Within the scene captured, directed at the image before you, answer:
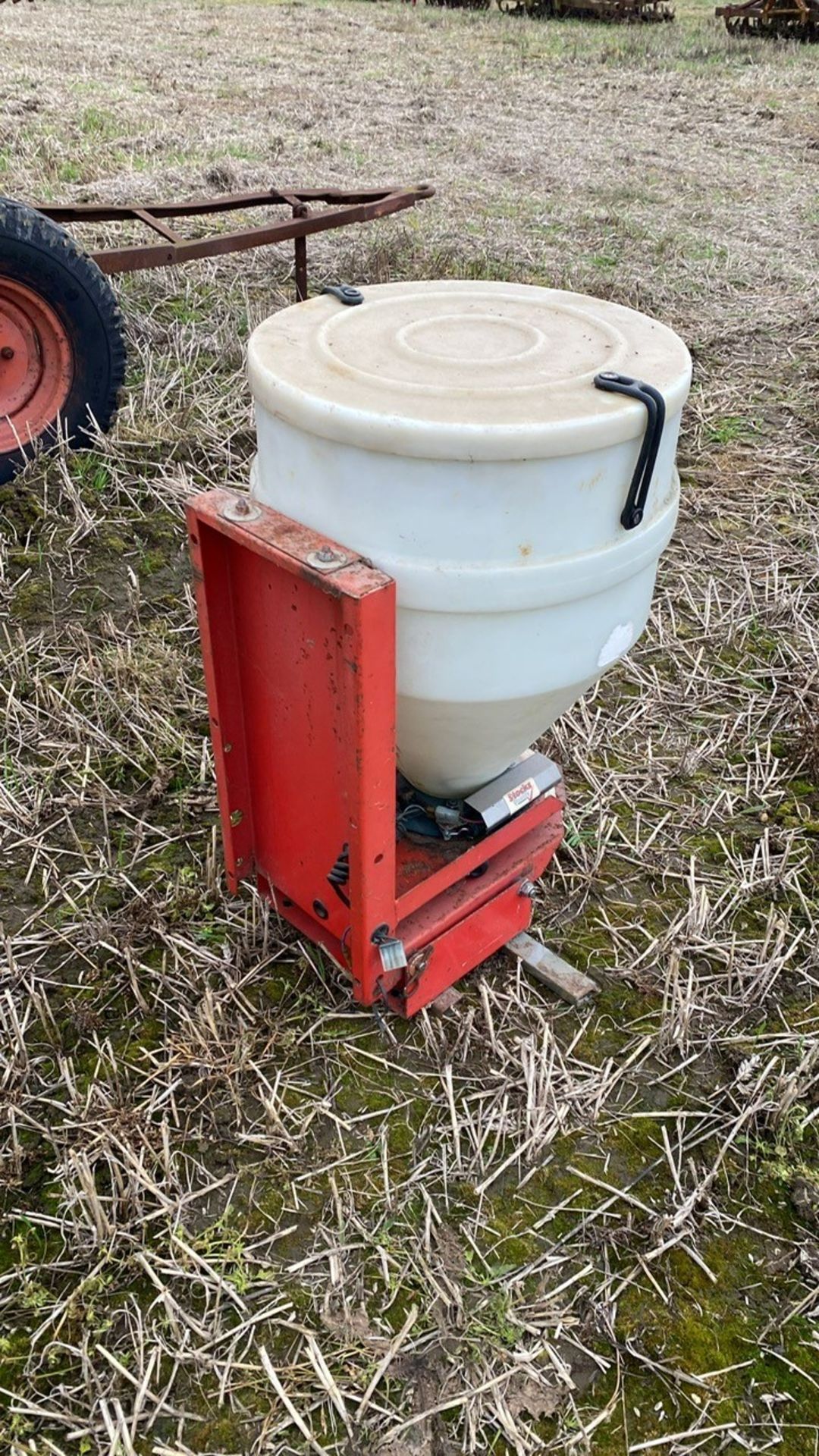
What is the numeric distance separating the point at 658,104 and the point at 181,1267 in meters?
15.0

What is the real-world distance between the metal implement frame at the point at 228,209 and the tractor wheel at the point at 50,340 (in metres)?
0.35

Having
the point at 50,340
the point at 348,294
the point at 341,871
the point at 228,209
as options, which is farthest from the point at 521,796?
the point at 228,209

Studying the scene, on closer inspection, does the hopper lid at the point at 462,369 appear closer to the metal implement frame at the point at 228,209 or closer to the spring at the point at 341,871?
the spring at the point at 341,871

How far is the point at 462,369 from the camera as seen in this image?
1.76 m

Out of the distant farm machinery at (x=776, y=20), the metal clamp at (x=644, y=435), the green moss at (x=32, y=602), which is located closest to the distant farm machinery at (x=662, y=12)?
the distant farm machinery at (x=776, y=20)

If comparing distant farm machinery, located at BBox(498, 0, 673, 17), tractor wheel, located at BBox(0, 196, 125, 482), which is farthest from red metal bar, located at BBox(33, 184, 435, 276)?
distant farm machinery, located at BBox(498, 0, 673, 17)

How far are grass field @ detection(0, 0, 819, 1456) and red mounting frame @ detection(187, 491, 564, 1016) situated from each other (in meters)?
0.22

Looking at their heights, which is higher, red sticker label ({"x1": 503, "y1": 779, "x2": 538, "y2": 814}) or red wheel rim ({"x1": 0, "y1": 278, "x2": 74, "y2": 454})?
red wheel rim ({"x1": 0, "y1": 278, "x2": 74, "y2": 454})

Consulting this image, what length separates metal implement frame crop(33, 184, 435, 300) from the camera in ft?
13.9

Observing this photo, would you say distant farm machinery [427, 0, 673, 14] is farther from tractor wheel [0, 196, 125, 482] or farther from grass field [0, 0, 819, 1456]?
tractor wheel [0, 196, 125, 482]

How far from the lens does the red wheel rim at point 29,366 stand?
12.4 ft

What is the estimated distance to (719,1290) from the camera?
1.94 metres

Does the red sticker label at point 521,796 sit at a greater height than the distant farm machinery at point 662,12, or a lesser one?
lesser

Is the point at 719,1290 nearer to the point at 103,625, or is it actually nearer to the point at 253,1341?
the point at 253,1341
